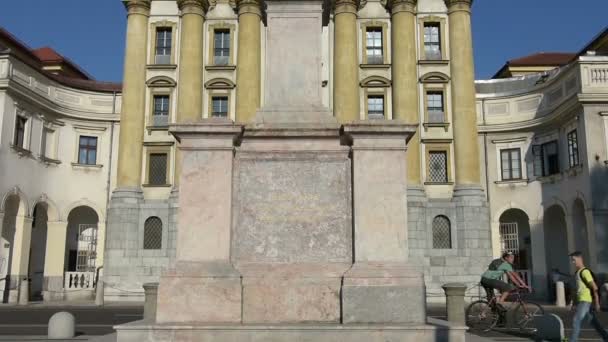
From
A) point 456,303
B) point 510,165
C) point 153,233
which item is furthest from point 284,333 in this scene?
point 510,165

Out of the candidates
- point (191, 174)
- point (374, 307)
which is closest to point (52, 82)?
point (191, 174)

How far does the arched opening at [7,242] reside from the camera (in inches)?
1291

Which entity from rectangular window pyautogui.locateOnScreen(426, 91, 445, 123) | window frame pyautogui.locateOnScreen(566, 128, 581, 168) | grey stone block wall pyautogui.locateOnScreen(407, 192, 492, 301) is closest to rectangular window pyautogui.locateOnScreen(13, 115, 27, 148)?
grey stone block wall pyautogui.locateOnScreen(407, 192, 492, 301)

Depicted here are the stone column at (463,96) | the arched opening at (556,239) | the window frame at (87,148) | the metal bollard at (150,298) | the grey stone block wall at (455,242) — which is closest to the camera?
the metal bollard at (150,298)

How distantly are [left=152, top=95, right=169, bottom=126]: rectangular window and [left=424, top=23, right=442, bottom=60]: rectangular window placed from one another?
16.0 m

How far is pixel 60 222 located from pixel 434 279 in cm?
2213

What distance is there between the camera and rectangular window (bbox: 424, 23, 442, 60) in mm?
37969

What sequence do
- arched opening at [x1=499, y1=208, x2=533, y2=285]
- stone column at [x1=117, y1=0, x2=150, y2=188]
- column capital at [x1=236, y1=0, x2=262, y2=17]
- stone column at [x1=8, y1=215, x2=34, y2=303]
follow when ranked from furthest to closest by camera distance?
arched opening at [x1=499, y1=208, x2=533, y2=285] < column capital at [x1=236, y1=0, x2=262, y2=17] < stone column at [x1=117, y1=0, x2=150, y2=188] < stone column at [x1=8, y1=215, x2=34, y2=303]

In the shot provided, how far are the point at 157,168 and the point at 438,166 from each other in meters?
16.6

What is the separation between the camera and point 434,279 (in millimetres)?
34531

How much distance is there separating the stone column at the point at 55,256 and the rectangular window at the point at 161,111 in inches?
328

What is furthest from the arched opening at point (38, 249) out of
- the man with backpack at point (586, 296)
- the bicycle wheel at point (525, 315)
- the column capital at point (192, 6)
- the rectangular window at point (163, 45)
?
the man with backpack at point (586, 296)

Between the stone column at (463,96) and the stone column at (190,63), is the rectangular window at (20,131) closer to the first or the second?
the stone column at (190,63)

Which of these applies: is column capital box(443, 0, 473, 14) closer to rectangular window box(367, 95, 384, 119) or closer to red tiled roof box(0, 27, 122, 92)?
rectangular window box(367, 95, 384, 119)
